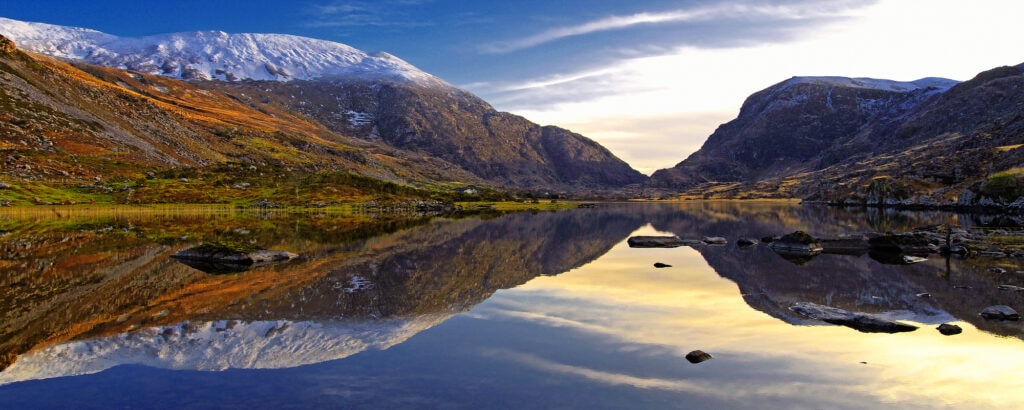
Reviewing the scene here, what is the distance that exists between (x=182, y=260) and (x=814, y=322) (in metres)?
39.1

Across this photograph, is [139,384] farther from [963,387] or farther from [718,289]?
[718,289]

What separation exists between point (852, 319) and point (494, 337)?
1445cm

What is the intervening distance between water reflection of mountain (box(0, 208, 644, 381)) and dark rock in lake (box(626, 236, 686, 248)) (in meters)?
9.95

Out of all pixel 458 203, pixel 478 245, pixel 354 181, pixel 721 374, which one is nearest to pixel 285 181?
pixel 354 181

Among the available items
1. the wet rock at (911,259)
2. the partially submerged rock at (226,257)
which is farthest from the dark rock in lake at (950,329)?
the partially submerged rock at (226,257)

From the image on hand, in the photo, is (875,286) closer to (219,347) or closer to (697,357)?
(697,357)

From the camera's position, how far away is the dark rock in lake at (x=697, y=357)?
17281mm

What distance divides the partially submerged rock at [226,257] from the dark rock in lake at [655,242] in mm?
33714

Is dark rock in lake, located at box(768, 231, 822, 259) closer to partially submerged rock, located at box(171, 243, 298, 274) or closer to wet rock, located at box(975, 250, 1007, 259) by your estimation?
wet rock, located at box(975, 250, 1007, 259)

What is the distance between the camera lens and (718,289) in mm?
30922

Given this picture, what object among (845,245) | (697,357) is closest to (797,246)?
(845,245)

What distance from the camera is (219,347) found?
18531mm

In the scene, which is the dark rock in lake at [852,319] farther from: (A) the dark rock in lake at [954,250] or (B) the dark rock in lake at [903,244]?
(B) the dark rock in lake at [903,244]

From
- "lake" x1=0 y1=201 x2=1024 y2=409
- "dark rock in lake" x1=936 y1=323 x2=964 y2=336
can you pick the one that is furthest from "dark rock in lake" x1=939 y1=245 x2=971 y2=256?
"dark rock in lake" x1=936 y1=323 x2=964 y2=336
